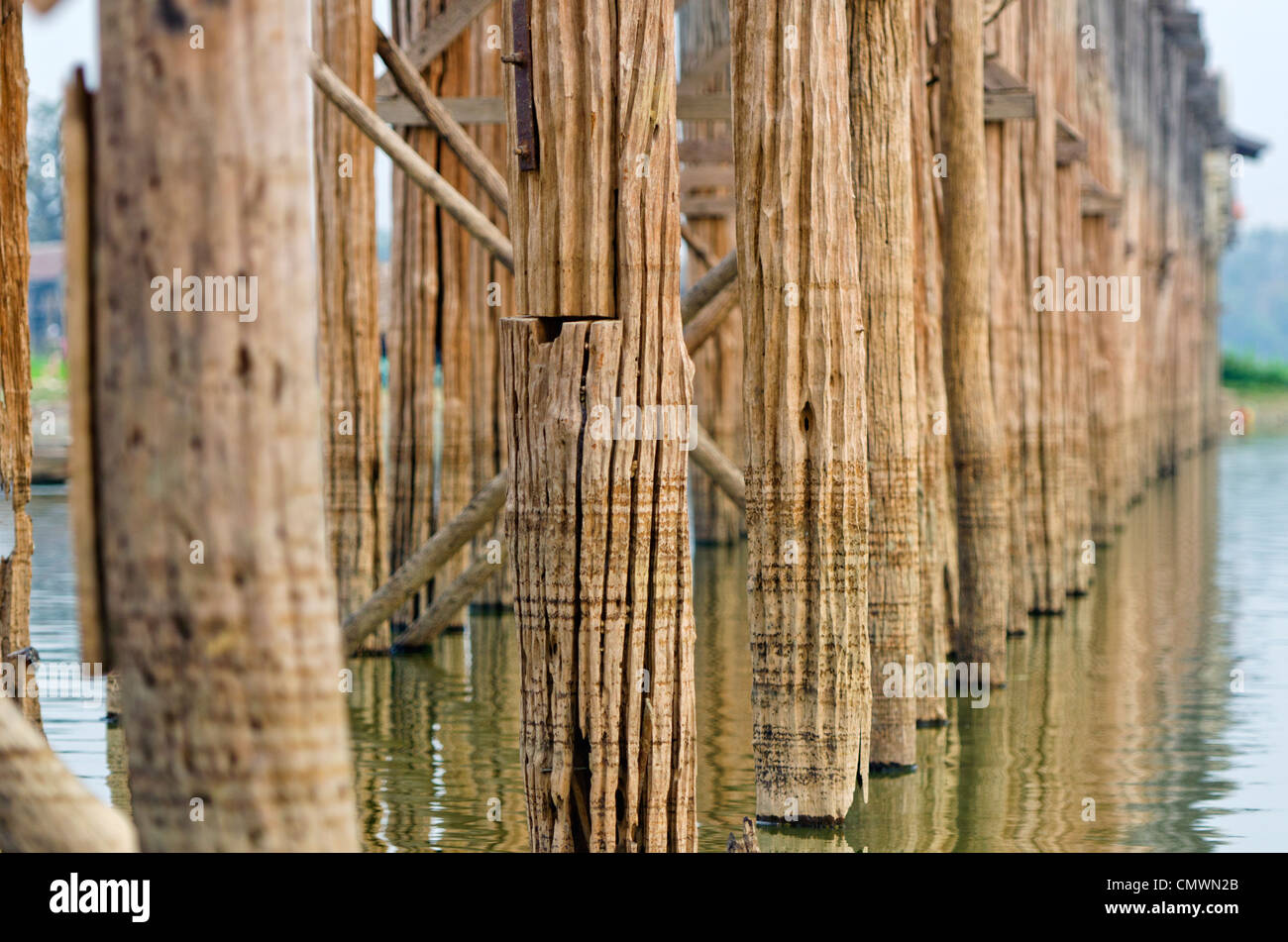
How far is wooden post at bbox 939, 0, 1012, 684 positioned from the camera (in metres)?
8.35

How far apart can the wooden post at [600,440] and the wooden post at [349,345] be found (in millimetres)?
4253

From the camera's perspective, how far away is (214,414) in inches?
99.3

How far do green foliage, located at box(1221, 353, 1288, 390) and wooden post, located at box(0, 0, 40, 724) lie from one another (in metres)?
52.2

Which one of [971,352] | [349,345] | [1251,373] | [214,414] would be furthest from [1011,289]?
[1251,373]

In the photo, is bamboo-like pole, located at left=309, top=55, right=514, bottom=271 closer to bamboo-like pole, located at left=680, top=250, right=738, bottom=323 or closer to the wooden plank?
bamboo-like pole, located at left=680, top=250, right=738, bottom=323

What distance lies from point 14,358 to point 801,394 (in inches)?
90.9

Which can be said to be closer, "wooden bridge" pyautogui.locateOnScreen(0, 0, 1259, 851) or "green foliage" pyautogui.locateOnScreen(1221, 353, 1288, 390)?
"wooden bridge" pyautogui.locateOnScreen(0, 0, 1259, 851)

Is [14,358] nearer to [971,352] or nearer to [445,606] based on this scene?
[445,606]

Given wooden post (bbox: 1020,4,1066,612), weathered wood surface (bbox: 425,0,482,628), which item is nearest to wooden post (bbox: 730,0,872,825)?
weathered wood surface (bbox: 425,0,482,628)

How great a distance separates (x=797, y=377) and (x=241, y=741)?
3484mm

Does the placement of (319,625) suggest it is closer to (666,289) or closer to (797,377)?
(666,289)

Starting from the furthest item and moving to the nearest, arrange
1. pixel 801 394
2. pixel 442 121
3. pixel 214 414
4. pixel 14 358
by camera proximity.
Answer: pixel 442 121, pixel 801 394, pixel 14 358, pixel 214 414

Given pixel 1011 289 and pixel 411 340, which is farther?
pixel 1011 289
